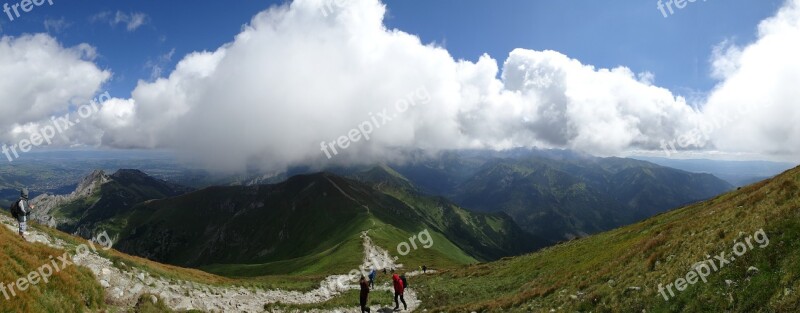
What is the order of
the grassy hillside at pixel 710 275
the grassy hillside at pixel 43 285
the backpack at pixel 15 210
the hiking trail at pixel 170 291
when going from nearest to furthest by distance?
the grassy hillside at pixel 710 275
the grassy hillside at pixel 43 285
the hiking trail at pixel 170 291
the backpack at pixel 15 210

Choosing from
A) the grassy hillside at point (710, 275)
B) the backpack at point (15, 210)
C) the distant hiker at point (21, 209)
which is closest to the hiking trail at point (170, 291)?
the distant hiker at point (21, 209)

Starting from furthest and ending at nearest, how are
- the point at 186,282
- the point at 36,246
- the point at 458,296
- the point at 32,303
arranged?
the point at 458,296, the point at 186,282, the point at 36,246, the point at 32,303

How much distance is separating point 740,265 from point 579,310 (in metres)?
7.58

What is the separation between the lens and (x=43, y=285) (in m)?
19.1

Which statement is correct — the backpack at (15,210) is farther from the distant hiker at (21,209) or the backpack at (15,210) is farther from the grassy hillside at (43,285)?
the grassy hillside at (43,285)

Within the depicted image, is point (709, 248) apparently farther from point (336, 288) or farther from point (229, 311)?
point (336, 288)

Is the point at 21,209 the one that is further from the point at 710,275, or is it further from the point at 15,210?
the point at 710,275

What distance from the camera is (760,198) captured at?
92.1ft

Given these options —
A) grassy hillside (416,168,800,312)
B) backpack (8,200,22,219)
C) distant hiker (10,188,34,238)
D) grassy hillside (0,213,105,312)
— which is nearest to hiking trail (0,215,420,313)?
distant hiker (10,188,34,238)

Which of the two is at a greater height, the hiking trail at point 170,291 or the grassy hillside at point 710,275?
the hiking trail at point 170,291

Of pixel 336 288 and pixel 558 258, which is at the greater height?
pixel 336 288

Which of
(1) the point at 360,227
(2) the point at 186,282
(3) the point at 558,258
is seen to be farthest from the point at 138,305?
(1) the point at 360,227

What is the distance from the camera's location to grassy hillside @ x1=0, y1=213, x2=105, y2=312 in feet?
55.7

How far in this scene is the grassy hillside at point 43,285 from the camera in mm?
16984
